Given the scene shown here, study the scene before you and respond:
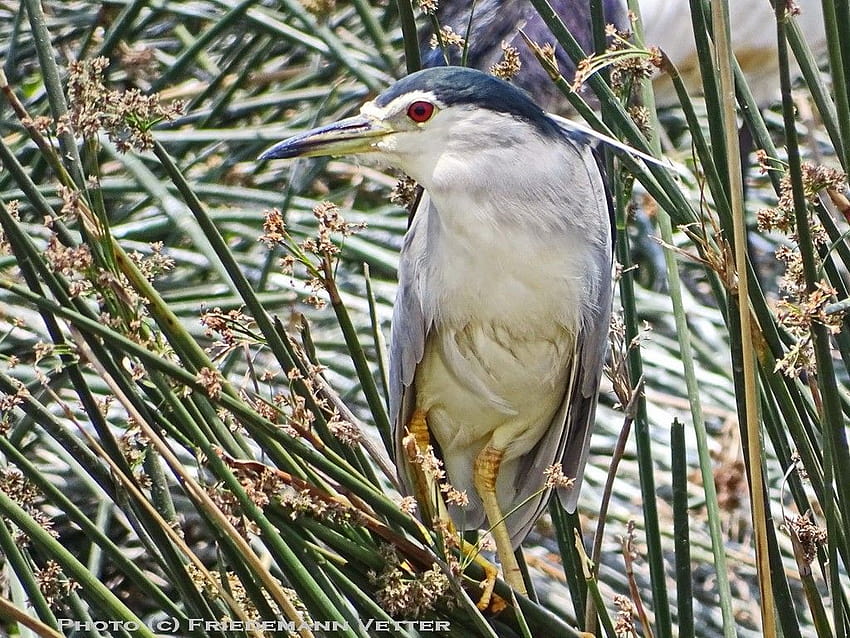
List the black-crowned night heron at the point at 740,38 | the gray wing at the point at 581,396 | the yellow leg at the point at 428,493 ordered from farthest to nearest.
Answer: the black-crowned night heron at the point at 740,38 → the gray wing at the point at 581,396 → the yellow leg at the point at 428,493

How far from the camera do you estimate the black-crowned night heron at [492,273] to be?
3.65 ft

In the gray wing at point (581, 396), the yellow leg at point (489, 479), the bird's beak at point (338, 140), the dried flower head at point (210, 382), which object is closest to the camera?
the dried flower head at point (210, 382)

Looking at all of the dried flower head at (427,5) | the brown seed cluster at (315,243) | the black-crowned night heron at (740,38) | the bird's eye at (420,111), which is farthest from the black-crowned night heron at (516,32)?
the brown seed cluster at (315,243)

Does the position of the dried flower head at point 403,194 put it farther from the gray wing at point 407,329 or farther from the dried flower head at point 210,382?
the dried flower head at point 210,382

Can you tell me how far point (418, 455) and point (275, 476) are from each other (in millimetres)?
94

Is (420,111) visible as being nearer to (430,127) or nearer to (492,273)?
(430,127)

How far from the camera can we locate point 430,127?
112 centimetres

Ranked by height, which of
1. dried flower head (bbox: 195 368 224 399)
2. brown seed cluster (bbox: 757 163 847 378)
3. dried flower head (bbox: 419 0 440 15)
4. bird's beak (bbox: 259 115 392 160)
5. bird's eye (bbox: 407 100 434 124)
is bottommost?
dried flower head (bbox: 195 368 224 399)

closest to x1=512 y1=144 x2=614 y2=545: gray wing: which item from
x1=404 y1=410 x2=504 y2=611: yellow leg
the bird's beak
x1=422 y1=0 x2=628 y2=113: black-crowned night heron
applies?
x1=404 y1=410 x2=504 y2=611: yellow leg

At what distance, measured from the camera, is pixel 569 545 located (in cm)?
102

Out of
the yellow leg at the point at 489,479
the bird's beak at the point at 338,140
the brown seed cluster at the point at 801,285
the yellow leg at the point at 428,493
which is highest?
the bird's beak at the point at 338,140

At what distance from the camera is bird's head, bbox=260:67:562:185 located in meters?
1.08

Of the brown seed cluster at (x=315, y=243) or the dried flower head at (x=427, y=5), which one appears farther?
the dried flower head at (x=427, y=5)

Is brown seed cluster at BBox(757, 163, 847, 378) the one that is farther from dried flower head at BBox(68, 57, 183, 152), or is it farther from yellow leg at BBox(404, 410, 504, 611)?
dried flower head at BBox(68, 57, 183, 152)
